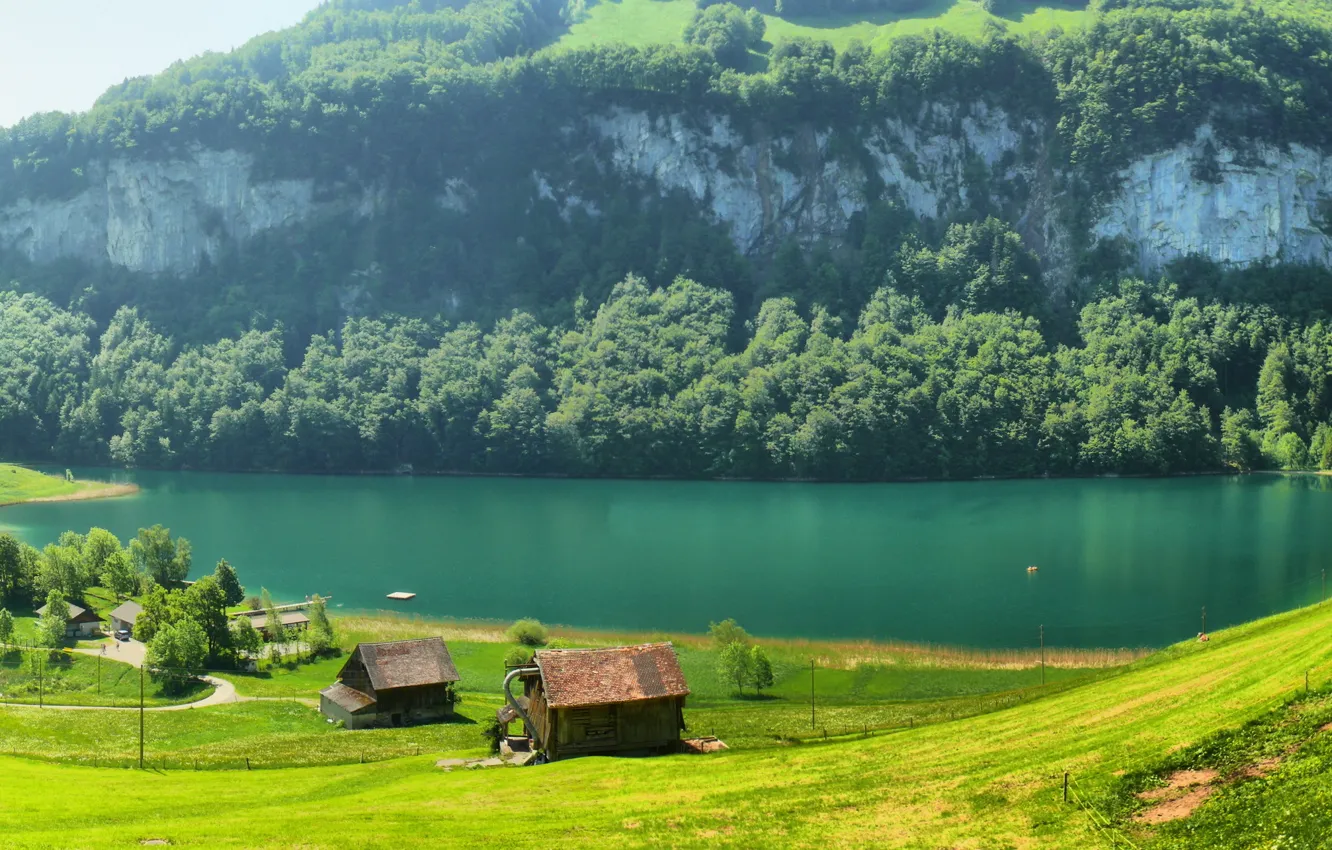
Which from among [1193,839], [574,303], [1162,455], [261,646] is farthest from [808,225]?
[1193,839]

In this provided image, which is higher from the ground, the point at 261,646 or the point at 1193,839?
the point at 1193,839

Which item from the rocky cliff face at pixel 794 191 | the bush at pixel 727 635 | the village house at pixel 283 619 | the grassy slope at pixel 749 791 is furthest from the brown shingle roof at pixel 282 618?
the rocky cliff face at pixel 794 191

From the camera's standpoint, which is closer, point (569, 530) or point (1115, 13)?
point (569, 530)

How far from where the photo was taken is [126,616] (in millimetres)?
64750

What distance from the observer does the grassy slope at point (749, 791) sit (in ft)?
82.0

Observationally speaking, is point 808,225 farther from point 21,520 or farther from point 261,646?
point 261,646

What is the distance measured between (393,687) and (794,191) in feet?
474

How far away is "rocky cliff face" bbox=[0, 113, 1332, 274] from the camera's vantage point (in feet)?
516

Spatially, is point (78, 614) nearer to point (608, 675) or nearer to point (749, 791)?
point (608, 675)

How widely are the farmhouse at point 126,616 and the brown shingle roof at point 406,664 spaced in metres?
21.2

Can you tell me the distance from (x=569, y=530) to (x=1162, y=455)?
70.0 m

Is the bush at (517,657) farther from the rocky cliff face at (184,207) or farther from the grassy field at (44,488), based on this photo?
the rocky cliff face at (184,207)

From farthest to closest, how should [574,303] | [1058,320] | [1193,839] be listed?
[574,303] < [1058,320] < [1193,839]

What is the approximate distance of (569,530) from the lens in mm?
99688
